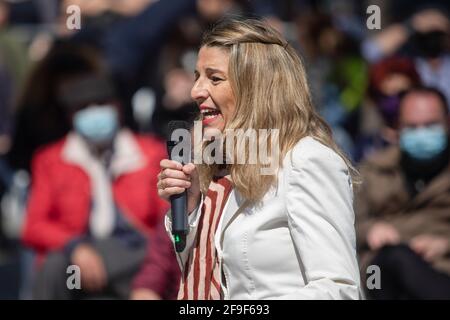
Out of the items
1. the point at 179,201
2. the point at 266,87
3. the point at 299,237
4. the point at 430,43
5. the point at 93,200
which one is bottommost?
the point at 299,237

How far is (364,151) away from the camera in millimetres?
6555

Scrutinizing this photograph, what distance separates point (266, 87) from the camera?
9.75ft

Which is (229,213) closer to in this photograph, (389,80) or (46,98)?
(389,80)

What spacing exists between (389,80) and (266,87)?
3.85 meters

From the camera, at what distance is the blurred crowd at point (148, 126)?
580cm

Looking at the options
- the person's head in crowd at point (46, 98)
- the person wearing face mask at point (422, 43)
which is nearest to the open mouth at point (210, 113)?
the person's head in crowd at point (46, 98)

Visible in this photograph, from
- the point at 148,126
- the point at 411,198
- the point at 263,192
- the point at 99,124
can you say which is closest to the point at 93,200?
the point at 99,124

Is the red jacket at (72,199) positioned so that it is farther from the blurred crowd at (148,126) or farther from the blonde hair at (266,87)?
the blonde hair at (266,87)

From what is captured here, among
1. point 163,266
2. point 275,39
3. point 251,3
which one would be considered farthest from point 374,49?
point 275,39

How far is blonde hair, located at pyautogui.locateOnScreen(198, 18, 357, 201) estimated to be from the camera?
2.90 meters

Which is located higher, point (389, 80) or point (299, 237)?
point (389, 80)

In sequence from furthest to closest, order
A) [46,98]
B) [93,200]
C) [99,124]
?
[46,98] → [99,124] → [93,200]

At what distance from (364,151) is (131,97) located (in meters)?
1.58

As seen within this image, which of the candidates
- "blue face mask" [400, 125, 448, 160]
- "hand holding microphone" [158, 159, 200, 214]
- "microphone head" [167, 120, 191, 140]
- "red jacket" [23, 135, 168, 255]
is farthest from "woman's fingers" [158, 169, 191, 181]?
"blue face mask" [400, 125, 448, 160]
